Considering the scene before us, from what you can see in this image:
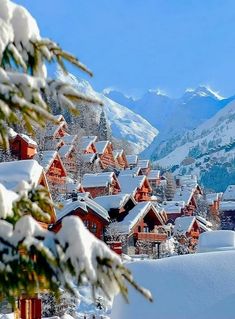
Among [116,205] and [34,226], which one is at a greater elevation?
[34,226]

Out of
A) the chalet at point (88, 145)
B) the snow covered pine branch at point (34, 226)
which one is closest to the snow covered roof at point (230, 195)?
the chalet at point (88, 145)

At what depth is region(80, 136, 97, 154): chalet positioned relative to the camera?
71.5 meters

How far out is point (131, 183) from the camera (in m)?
61.6

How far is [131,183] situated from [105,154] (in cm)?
1633

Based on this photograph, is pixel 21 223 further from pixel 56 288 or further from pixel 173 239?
pixel 173 239

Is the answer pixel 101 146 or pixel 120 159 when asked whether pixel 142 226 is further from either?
pixel 120 159

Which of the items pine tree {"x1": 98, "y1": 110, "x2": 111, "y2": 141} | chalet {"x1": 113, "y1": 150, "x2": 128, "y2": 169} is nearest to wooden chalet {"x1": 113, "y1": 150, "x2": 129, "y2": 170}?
chalet {"x1": 113, "y1": 150, "x2": 128, "y2": 169}

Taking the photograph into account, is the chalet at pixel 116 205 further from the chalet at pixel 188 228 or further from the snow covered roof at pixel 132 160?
the snow covered roof at pixel 132 160

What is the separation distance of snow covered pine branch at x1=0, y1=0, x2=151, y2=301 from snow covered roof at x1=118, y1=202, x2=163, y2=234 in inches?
1582

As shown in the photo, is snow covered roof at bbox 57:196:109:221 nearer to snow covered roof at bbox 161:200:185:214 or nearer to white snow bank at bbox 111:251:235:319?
white snow bank at bbox 111:251:235:319

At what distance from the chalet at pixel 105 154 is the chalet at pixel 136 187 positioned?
11.7m

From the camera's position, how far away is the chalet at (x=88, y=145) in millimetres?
71500

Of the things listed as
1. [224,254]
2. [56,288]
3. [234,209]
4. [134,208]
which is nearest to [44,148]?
[134,208]

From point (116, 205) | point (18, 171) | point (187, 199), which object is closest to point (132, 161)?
point (187, 199)
